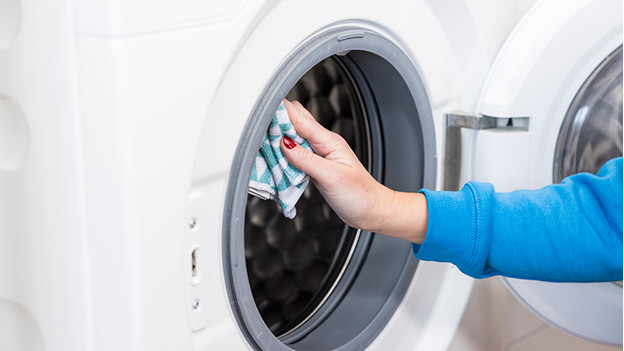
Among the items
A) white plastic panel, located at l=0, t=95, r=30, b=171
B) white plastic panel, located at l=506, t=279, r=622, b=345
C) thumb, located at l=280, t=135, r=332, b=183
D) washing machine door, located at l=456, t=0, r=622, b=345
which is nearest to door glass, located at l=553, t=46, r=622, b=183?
washing machine door, located at l=456, t=0, r=622, b=345

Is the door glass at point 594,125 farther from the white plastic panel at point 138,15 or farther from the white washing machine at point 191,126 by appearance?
the white plastic panel at point 138,15

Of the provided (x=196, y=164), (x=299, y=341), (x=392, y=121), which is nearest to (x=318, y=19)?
(x=196, y=164)

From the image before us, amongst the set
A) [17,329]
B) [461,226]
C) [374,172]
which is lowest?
[17,329]

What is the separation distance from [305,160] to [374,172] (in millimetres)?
305

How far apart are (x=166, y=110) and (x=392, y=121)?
0.48 meters

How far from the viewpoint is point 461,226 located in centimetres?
78

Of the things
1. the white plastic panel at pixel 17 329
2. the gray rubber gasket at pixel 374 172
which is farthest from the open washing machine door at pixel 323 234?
the white plastic panel at pixel 17 329

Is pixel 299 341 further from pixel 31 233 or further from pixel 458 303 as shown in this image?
pixel 31 233

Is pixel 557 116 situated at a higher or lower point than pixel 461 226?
higher

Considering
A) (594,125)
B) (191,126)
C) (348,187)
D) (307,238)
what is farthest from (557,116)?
(191,126)

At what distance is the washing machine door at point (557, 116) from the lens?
2.88 ft

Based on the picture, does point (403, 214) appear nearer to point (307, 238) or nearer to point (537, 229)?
point (537, 229)

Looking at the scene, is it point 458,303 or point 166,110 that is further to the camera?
point 458,303

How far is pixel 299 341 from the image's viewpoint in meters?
0.89
